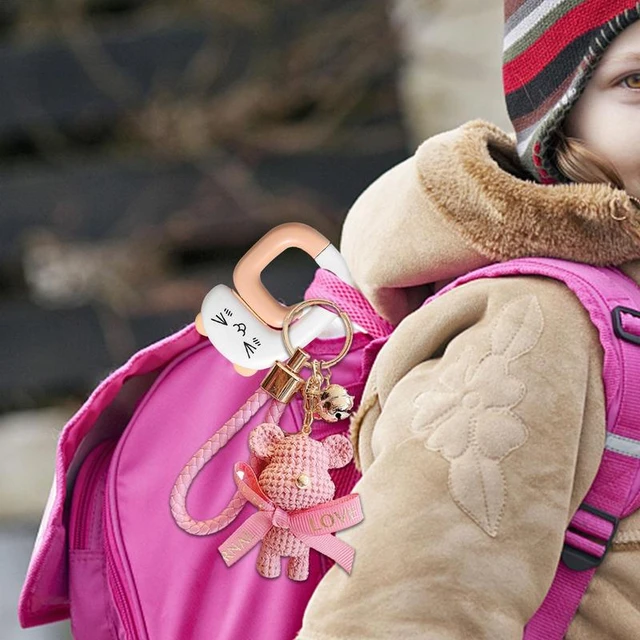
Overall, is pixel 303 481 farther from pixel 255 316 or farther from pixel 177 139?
pixel 177 139

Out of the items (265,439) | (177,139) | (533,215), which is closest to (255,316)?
(265,439)

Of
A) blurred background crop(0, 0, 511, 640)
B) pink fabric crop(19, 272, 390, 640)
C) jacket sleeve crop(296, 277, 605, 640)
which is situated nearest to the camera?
jacket sleeve crop(296, 277, 605, 640)

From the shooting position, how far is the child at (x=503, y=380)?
0.66 metres

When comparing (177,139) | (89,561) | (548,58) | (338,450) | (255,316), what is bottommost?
(177,139)

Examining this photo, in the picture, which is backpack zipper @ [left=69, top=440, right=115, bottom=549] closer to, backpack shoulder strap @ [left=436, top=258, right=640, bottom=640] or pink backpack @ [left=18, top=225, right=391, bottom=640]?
pink backpack @ [left=18, top=225, right=391, bottom=640]

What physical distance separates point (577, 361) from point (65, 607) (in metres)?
0.48

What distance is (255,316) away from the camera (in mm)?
710

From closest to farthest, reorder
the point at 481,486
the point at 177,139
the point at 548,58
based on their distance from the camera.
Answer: the point at 481,486 < the point at 548,58 < the point at 177,139

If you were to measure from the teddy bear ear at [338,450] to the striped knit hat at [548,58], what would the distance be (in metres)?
0.24

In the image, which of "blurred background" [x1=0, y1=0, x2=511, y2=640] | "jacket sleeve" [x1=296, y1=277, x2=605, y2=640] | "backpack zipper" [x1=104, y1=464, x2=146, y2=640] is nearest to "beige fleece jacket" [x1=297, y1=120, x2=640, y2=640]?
"jacket sleeve" [x1=296, y1=277, x2=605, y2=640]

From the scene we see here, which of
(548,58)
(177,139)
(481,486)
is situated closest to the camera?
(481,486)

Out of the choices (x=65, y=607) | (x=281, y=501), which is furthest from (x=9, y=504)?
(x=281, y=501)

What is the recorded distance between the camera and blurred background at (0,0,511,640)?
2416mm

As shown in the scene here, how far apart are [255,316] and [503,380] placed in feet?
0.54
